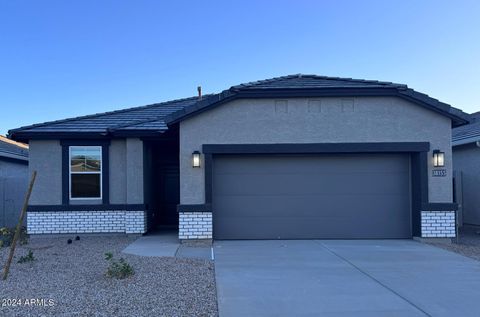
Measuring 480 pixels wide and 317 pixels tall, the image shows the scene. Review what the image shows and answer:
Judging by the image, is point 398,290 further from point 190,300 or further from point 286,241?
point 286,241

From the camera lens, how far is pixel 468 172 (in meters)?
14.5

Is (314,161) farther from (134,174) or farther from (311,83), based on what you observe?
(134,174)

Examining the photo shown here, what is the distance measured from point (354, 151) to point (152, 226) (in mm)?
7025

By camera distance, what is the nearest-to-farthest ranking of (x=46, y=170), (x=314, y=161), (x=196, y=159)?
(x=196, y=159)
(x=314, y=161)
(x=46, y=170)

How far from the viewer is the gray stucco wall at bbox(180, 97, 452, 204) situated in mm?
10969

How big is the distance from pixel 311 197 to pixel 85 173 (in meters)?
6.78

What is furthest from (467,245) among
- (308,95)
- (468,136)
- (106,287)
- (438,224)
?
(106,287)

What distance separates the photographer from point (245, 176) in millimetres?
11344

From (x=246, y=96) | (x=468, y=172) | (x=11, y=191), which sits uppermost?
(x=246, y=96)

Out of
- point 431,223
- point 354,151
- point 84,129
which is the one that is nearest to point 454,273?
point 431,223

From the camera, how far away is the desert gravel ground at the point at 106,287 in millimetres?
5562

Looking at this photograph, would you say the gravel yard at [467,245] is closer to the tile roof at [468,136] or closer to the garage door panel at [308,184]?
the garage door panel at [308,184]

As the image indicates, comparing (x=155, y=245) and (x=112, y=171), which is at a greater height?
(x=112, y=171)

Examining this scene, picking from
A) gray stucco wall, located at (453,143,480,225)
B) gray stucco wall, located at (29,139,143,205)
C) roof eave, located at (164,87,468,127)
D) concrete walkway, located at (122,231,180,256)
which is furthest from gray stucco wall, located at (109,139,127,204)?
gray stucco wall, located at (453,143,480,225)
